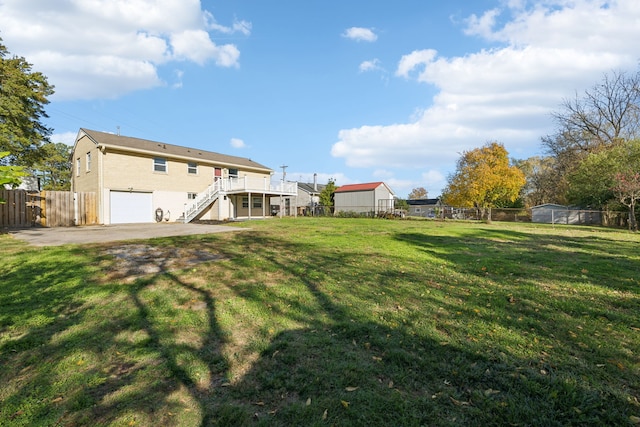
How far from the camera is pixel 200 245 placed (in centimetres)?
840

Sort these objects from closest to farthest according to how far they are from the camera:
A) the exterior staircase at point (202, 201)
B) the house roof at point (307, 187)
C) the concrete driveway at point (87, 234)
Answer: the concrete driveway at point (87, 234) → the exterior staircase at point (202, 201) → the house roof at point (307, 187)

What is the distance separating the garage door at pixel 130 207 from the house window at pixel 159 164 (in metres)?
1.88

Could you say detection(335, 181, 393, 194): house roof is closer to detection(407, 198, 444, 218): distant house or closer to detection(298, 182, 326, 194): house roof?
detection(298, 182, 326, 194): house roof

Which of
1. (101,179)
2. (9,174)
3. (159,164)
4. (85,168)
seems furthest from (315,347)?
(85,168)

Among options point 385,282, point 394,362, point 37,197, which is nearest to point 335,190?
point 37,197

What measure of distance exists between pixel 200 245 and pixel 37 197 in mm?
13612

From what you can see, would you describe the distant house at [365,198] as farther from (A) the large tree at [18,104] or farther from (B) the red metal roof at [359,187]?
(A) the large tree at [18,104]

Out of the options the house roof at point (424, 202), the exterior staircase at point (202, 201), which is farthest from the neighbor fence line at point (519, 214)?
the house roof at point (424, 202)

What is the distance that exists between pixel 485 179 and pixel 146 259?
85.9 ft

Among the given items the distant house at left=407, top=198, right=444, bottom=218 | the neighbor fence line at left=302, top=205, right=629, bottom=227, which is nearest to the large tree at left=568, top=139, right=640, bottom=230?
the neighbor fence line at left=302, top=205, right=629, bottom=227

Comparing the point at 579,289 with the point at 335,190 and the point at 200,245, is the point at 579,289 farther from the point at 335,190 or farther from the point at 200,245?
the point at 335,190

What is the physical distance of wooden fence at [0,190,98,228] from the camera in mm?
14820

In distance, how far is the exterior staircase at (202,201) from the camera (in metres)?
20.3

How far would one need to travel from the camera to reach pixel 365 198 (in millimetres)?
35031
